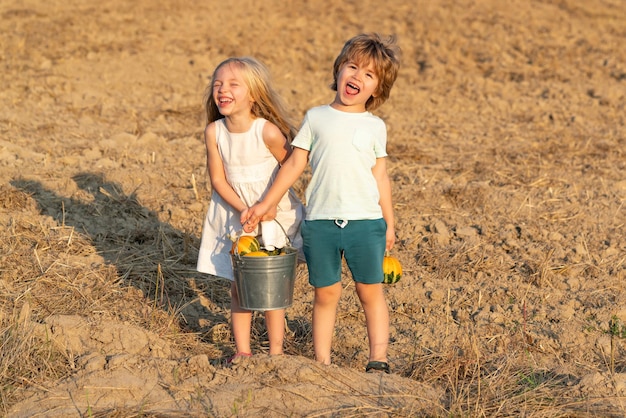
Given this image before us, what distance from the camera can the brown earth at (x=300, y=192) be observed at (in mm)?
3611

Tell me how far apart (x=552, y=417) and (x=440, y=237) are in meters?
2.36

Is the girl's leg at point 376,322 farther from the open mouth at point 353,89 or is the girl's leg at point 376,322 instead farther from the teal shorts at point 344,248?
the open mouth at point 353,89

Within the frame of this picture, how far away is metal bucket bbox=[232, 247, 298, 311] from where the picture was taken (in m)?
3.70

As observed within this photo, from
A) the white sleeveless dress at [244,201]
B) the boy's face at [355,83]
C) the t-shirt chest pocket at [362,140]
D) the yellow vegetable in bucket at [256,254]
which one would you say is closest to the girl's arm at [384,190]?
the t-shirt chest pocket at [362,140]

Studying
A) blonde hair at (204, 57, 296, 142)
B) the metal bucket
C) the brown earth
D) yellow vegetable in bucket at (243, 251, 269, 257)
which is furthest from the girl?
the brown earth

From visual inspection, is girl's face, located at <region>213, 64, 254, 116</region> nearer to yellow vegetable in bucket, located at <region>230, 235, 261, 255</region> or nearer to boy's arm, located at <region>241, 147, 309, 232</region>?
boy's arm, located at <region>241, 147, 309, 232</region>

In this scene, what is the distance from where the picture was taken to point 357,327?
4676 mm

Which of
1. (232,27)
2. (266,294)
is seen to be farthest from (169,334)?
(232,27)

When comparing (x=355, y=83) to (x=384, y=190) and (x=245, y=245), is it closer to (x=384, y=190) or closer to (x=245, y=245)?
(x=384, y=190)

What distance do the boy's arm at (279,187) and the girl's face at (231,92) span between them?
1.07ft

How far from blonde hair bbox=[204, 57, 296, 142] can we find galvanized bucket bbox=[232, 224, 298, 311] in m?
0.63

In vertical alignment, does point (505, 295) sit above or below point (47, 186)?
below

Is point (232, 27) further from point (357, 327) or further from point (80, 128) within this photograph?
point (357, 327)

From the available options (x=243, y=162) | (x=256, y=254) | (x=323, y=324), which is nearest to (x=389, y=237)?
(x=323, y=324)
